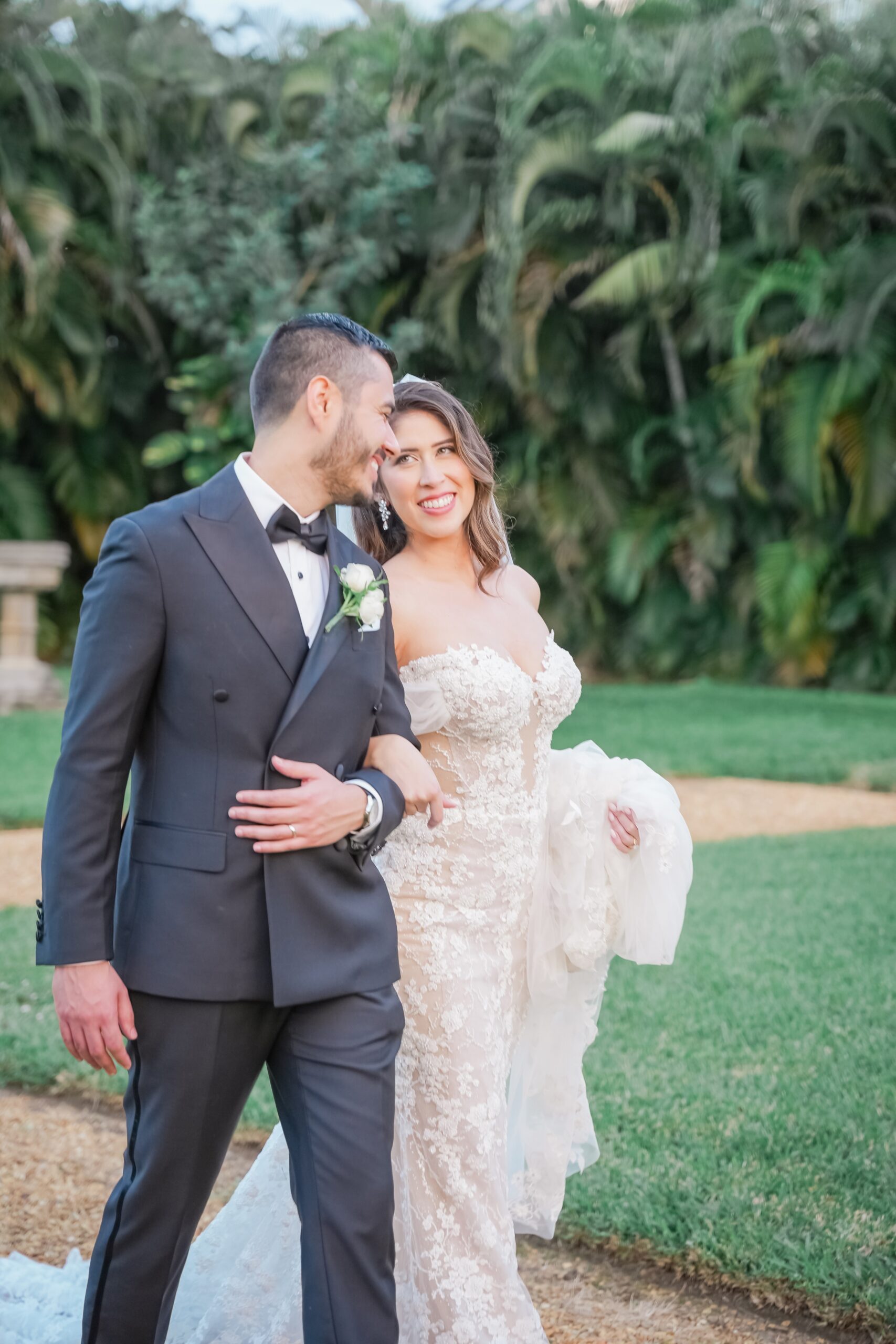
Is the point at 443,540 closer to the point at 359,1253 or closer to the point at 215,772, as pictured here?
the point at 215,772

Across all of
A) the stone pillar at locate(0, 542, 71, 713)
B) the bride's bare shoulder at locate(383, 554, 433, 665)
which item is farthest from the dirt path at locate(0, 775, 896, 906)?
the stone pillar at locate(0, 542, 71, 713)

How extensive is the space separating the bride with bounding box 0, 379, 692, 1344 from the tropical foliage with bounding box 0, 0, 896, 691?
12293 millimetres

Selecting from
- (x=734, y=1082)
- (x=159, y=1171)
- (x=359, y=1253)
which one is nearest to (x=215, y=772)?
(x=159, y=1171)

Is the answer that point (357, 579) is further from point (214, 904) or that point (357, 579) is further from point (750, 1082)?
point (750, 1082)

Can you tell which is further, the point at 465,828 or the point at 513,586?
the point at 513,586

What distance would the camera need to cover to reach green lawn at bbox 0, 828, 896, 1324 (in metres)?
3.62

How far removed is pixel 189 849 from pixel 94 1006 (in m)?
0.29

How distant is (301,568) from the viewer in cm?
250

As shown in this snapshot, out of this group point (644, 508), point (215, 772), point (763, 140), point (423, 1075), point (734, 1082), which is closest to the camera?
point (215, 772)

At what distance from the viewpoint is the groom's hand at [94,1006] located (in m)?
2.23

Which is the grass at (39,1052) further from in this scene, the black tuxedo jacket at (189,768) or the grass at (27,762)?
the black tuxedo jacket at (189,768)

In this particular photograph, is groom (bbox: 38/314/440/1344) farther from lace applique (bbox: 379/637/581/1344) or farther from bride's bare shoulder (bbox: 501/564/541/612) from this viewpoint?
bride's bare shoulder (bbox: 501/564/541/612)

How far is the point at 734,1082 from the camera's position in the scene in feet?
15.4

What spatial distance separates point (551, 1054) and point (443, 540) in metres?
1.30
